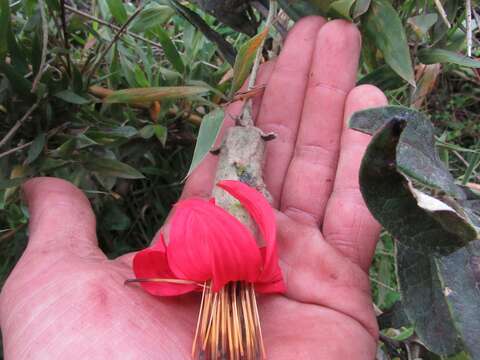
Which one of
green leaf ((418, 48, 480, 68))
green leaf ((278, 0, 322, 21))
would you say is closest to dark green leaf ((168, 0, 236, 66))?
green leaf ((278, 0, 322, 21))

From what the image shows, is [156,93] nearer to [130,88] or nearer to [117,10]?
[130,88]

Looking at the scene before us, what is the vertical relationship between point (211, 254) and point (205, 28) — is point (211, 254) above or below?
below

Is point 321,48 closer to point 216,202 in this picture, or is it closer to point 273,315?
point 216,202

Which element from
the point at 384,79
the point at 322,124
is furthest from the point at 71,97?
the point at 384,79

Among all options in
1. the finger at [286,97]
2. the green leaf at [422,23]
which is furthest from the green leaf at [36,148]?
the green leaf at [422,23]

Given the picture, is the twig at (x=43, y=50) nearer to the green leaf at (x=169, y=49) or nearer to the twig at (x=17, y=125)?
the twig at (x=17, y=125)

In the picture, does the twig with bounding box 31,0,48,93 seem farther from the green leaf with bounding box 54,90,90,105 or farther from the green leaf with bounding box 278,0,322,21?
the green leaf with bounding box 278,0,322,21

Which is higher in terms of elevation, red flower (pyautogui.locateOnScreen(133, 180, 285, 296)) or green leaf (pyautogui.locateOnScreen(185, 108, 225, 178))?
green leaf (pyautogui.locateOnScreen(185, 108, 225, 178))
